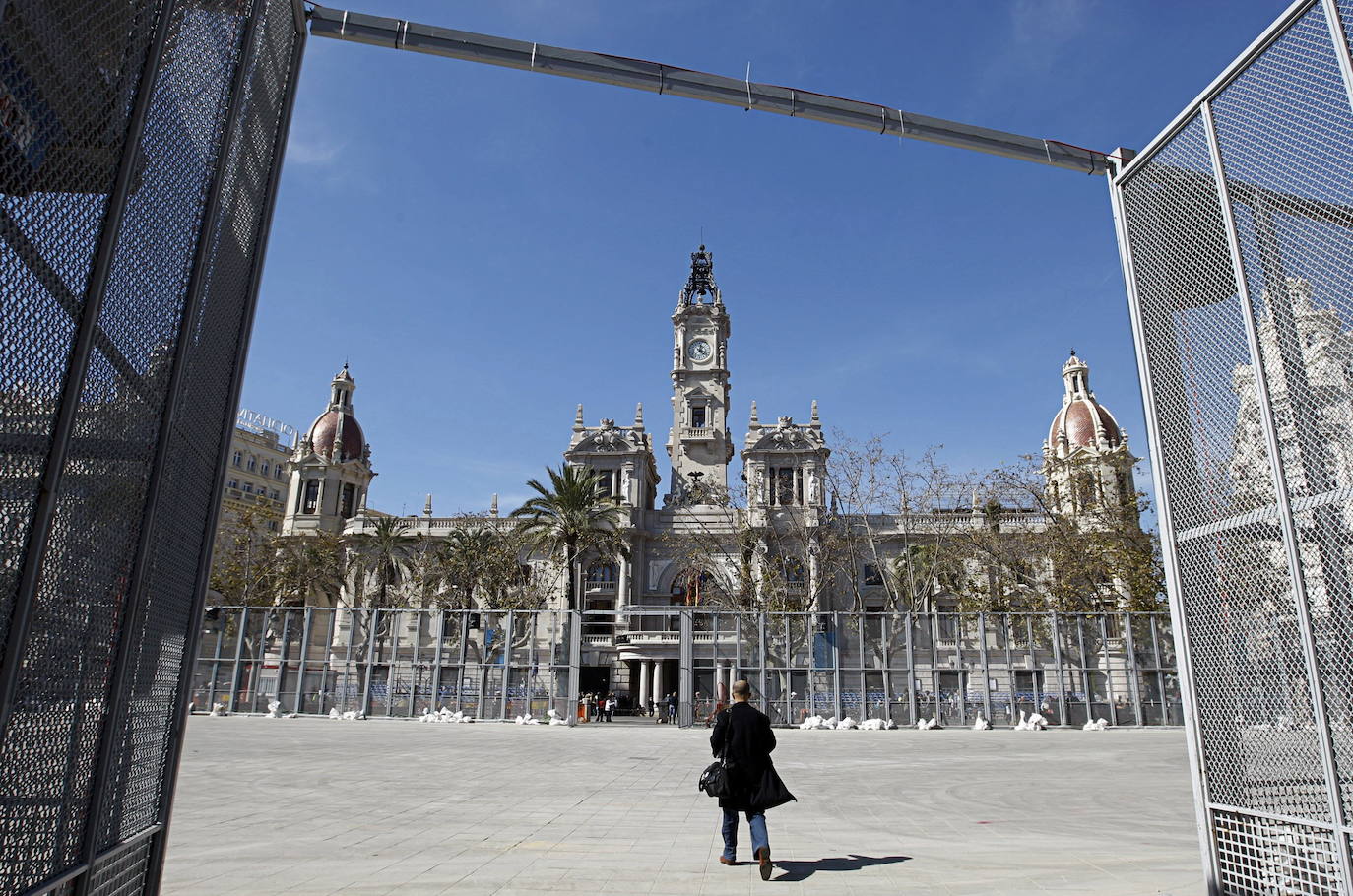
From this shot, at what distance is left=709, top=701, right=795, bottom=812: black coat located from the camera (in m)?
6.61

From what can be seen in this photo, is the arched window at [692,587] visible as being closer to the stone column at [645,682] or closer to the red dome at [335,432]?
the stone column at [645,682]

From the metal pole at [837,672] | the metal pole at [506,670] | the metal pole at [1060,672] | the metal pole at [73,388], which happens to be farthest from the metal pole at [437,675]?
the metal pole at [73,388]

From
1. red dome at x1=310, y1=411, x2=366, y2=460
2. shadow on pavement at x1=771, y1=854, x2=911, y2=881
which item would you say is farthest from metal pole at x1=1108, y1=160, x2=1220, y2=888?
red dome at x1=310, y1=411, x2=366, y2=460

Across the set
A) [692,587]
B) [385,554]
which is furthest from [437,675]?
[692,587]

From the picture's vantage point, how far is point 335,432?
65562 millimetres

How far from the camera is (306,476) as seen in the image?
207ft

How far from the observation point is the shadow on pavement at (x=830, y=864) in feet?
20.7

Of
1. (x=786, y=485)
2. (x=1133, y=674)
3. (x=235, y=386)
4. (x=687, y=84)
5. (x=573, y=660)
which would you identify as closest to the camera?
(x=235, y=386)

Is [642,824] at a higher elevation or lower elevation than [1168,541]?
lower

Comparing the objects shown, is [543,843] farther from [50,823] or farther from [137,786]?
[50,823]

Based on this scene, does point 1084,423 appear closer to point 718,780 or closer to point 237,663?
point 237,663

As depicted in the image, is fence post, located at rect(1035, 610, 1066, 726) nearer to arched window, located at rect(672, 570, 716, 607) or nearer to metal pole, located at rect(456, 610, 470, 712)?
arched window, located at rect(672, 570, 716, 607)

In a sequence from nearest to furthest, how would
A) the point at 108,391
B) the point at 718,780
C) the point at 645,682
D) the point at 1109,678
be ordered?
the point at 108,391, the point at 718,780, the point at 1109,678, the point at 645,682

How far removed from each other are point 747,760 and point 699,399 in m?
55.3
